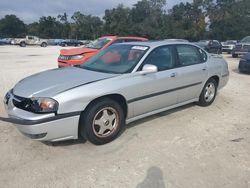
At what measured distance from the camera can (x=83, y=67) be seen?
15.2 ft

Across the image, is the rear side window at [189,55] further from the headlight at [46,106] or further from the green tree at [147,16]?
the green tree at [147,16]

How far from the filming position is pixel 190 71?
4918 millimetres

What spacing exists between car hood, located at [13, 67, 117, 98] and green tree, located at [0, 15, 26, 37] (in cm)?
7776

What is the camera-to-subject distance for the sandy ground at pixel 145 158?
115 inches

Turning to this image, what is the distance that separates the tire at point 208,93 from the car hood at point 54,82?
2480 mm

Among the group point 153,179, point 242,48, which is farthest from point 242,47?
point 153,179

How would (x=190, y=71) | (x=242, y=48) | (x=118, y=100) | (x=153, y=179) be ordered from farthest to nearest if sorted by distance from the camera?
(x=242, y=48) < (x=190, y=71) < (x=118, y=100) < (x=153, y=179)

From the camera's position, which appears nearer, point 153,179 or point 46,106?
point 153,179

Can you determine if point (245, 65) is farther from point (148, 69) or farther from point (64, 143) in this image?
point (64, 143)

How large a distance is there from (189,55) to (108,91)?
2.30 m

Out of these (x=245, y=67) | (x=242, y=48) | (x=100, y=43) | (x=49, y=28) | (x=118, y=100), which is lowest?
(x=118, y=100)

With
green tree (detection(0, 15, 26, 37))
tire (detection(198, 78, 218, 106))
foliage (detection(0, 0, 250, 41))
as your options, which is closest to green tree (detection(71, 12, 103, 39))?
foliage (detection(0, 0, 250, 41))

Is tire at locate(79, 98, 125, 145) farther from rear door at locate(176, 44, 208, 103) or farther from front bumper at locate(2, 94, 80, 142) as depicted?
rear door at locate(176, 44, 208, 103)

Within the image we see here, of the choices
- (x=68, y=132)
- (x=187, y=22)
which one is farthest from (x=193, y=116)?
(x=187, y=22)
